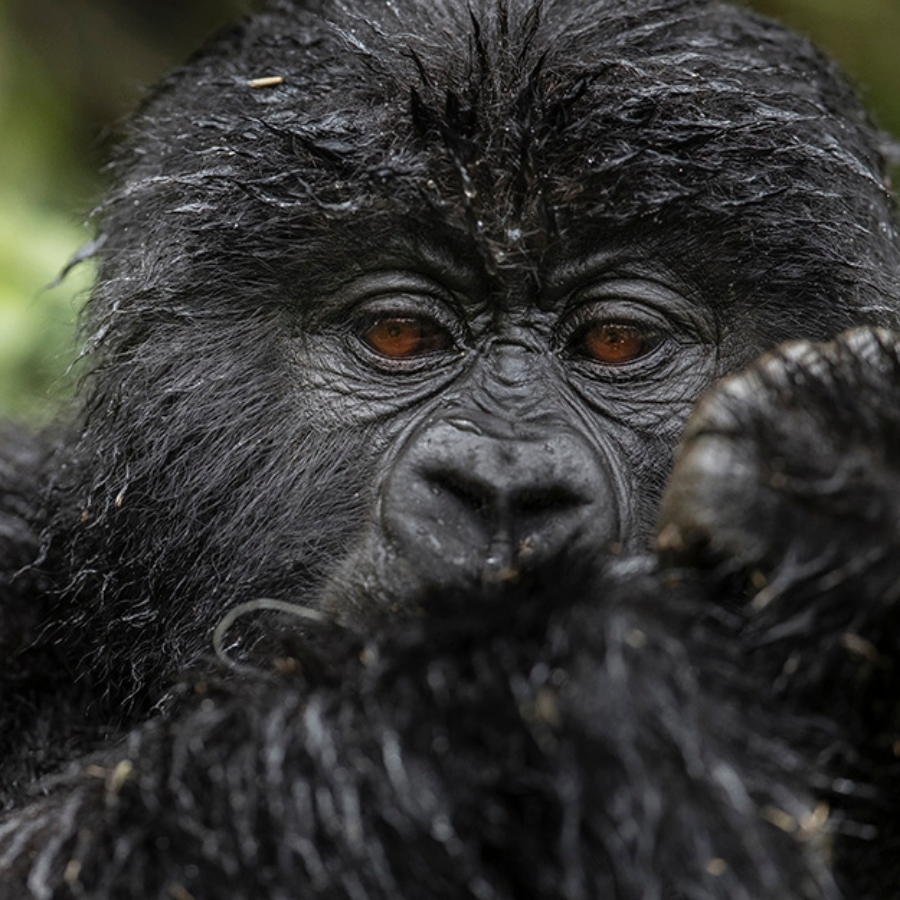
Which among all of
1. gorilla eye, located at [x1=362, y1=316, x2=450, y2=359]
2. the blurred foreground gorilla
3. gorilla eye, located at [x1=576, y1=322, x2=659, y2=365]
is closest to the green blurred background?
the blurred foreground gorilla

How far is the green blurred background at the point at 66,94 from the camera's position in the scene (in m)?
5.80

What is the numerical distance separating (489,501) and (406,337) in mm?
674

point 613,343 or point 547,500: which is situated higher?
point 613,343

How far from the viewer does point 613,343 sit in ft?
11.5

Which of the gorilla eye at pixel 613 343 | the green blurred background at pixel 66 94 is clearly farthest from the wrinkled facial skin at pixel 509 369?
the green blurred background at pixel 66 94

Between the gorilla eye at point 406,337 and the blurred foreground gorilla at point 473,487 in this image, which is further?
the gorilla eye at point 406,337

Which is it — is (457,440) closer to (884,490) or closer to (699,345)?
(699,345)

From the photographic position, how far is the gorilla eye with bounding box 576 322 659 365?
351 cm

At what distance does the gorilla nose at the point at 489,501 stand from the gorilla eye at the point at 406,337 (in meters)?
0.39

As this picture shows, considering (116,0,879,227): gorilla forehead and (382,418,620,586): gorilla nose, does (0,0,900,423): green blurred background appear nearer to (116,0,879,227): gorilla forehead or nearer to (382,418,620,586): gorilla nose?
(116,0,879,227): gorilla forehead

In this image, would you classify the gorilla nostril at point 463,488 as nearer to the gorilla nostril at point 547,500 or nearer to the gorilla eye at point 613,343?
the gorilla nostril at point 547,500

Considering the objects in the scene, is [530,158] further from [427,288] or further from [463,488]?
[463,488]

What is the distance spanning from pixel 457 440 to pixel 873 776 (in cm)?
114

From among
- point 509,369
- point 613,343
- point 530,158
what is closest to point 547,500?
point 509,369
